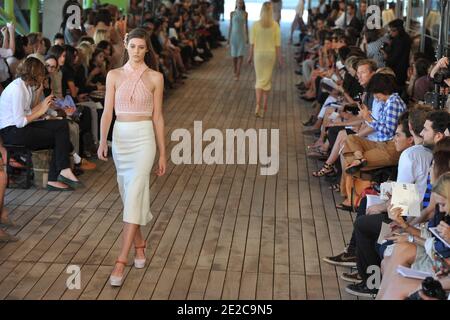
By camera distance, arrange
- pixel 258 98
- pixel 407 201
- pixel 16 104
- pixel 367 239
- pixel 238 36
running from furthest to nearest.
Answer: pixel 238 36
pixel 258 98
pixel 16 104
pixel 367 239
pixel 407 201

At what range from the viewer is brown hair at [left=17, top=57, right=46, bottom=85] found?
7.68m

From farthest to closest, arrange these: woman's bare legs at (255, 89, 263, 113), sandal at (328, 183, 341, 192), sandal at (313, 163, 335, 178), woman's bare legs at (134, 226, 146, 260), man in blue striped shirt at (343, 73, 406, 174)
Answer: woman's bare legs at (255, 89, 263, 113) → sandal at (313, 163, 335, 178) → sandal at (328, 183, 341, 192) → man in blue striped shirt at (343, 73, 406, 174) → woman's bare legs at (134, 226, 146, 260)

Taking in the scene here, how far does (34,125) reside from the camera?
313 inches

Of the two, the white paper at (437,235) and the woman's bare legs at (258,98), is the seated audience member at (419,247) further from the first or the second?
the woman's bare legs at (258,98)

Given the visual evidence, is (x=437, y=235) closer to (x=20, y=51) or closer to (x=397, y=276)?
(x=397, y=276)

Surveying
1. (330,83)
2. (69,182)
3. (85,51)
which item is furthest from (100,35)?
(69,182)

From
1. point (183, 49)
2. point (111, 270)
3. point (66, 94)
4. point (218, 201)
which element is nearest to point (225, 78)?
point (183, 49)

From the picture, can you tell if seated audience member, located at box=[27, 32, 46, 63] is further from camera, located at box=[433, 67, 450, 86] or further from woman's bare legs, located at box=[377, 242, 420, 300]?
woman's bare legs, located at box=[377, 242, 420, 300]

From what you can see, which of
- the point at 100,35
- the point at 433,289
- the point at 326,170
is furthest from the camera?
the point at 100,35

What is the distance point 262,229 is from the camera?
6938 millimetres

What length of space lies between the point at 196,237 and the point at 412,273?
2.32 metres

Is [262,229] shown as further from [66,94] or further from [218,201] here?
[66,94]

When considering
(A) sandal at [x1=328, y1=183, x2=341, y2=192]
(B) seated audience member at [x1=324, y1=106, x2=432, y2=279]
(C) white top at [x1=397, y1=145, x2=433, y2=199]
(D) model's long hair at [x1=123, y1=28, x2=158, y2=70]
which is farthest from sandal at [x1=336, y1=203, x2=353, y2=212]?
(D) model's long hair at [x1=123, y1=28, x2=158, y2=70]

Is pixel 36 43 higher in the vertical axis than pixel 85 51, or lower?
higher
